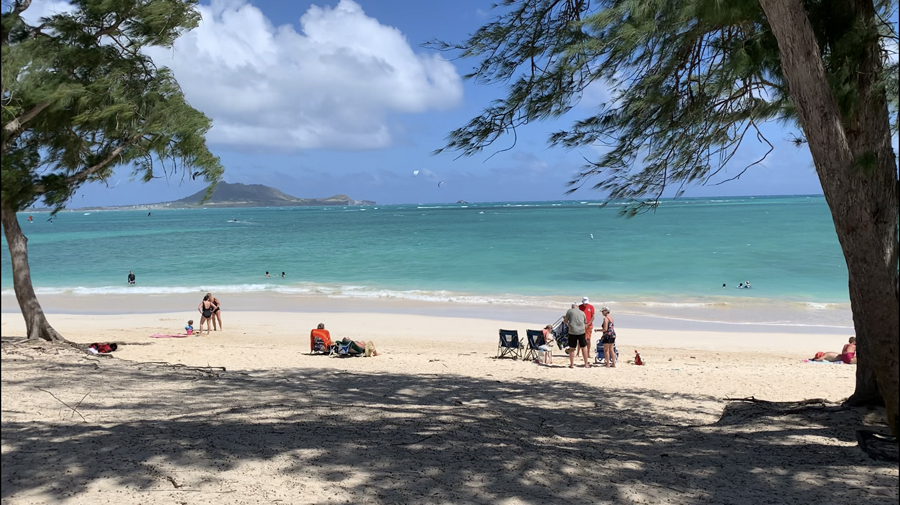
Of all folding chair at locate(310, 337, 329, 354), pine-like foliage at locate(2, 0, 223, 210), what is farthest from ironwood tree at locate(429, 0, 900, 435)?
folding chair at locate(310, 337, 329, 354)

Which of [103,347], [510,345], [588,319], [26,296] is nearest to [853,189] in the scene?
[588,319]

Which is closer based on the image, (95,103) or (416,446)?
(416,446)

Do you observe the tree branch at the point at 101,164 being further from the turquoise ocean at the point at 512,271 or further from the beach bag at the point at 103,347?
the beach bag at the point at 103,347

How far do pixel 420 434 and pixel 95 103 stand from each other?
17.7 ft

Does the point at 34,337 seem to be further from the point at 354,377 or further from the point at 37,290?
the point at 37,290

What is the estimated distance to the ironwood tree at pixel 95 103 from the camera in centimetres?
641

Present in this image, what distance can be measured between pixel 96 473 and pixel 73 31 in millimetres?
5629

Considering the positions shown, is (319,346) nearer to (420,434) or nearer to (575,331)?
(575,331)

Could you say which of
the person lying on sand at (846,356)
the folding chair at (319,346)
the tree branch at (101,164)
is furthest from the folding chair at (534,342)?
the tree branch at (101,164)

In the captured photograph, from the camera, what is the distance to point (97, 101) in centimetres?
712

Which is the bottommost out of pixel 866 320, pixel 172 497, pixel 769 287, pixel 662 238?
pixel 172 497

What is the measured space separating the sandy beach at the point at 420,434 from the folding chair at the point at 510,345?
1.95m

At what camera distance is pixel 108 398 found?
5.47 meters

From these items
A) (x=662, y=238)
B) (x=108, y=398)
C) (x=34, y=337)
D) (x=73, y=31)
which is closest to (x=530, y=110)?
(x=108, y=398)
